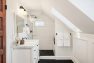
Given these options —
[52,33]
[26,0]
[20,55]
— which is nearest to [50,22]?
[52,33]

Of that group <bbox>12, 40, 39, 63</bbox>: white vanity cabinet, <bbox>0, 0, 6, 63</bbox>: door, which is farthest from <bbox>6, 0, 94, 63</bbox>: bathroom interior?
<bbox>0, 0, 6, 63</bbox>: door

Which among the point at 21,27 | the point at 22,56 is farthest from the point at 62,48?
the point at 22,56

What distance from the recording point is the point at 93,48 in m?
3.18

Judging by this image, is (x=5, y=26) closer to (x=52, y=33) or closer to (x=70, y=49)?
(x=70, y=49)

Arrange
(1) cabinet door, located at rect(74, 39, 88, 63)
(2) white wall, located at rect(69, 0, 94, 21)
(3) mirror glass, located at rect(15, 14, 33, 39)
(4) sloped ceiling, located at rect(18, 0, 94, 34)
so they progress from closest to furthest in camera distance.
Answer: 1. (2) white wall, located at rect(69, 0, 94, 21)
2. (4) sloped ceiling, located at rect(18, 0, 94, 34)
3. (1) cabinet door, located at rect(74, 39, 88, 63)
4. (3) mirror glass, located at rect(15, 14, 33, 39)

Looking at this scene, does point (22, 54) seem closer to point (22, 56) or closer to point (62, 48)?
point (22, 56)

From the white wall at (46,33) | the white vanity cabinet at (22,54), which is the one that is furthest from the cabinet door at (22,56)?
the white wall at (46,33)

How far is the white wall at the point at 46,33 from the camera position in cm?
776

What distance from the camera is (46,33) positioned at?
782 centimetres

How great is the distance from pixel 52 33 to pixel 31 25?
3.90ft

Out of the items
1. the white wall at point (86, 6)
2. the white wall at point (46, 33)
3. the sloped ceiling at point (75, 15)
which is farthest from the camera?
the white wall at point (46, 33)

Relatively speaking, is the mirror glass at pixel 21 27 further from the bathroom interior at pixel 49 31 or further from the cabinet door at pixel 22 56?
the cabinet door at pixel 22 56

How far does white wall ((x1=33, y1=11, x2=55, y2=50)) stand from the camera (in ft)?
25.4

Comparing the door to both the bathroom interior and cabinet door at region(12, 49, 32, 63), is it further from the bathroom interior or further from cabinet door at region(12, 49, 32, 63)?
cabinet door at region(12, 49, 32, 63)
